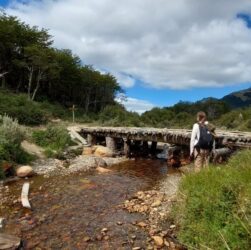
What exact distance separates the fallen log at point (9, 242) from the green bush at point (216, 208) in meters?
3.24

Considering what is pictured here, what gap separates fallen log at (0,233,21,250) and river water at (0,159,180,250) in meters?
0.25

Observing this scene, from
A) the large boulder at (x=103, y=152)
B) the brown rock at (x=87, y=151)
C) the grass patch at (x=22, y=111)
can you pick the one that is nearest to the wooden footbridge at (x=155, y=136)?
the large boulder at (x=103, y=152)

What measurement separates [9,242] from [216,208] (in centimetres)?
404

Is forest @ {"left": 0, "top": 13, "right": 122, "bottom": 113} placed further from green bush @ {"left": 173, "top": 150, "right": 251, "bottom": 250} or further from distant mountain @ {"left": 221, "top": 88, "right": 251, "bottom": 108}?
distant mountain @ {"left": 221, "top": 88, "right": 251, "bottom": 108}

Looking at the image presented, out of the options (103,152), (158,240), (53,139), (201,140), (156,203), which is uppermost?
(201,140)

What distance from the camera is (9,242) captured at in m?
6.18

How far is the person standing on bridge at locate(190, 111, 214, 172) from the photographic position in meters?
9.40

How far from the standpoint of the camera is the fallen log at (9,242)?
6014 millimetres

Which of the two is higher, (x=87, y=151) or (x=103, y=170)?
(x=87, y=151)

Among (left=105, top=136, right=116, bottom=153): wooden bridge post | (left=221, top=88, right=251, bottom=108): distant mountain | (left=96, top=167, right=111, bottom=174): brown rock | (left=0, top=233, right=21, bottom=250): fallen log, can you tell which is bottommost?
(left=0, top=233, right=21, bottom=250): fallen log

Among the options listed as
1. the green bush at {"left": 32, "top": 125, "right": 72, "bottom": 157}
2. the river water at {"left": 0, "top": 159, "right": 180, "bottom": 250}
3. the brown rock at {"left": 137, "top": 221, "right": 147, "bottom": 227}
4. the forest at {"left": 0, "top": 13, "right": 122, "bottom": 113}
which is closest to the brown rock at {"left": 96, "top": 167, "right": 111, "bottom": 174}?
the river water at {"left": 0, "top": 159, "right": 180, "bottom": 250}

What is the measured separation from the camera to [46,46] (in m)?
41.7

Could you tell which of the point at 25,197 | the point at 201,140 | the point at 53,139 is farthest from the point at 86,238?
the point at 53,139

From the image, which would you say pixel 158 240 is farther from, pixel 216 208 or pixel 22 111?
pixel 22 111
